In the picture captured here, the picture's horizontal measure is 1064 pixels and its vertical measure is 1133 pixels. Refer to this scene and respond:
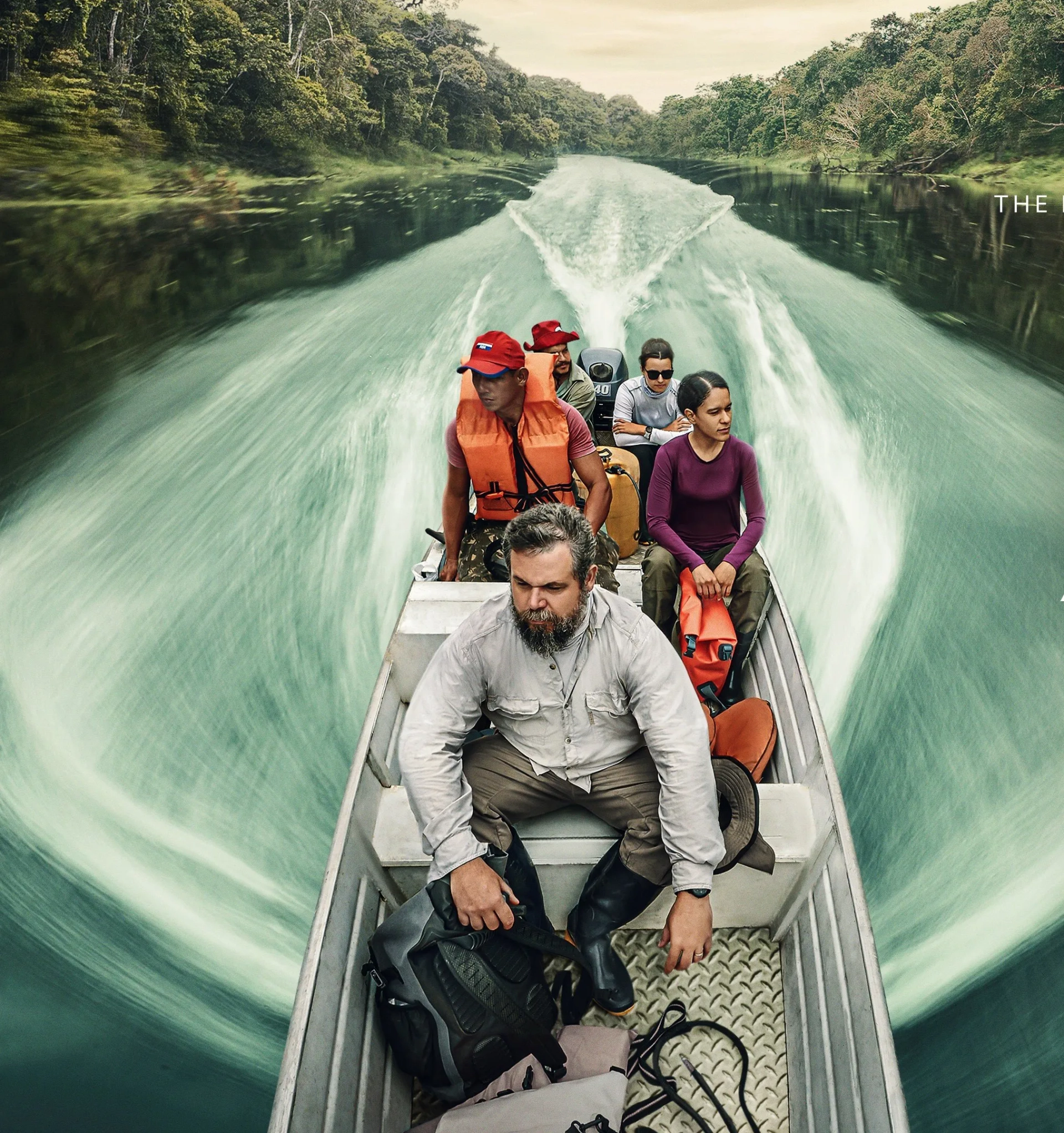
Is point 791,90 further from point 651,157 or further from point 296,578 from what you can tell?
point 296,578

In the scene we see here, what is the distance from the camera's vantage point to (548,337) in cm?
310

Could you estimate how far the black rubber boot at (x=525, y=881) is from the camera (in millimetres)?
1470

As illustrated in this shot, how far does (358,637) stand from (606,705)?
4.84 m

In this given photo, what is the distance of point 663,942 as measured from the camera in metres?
1.35

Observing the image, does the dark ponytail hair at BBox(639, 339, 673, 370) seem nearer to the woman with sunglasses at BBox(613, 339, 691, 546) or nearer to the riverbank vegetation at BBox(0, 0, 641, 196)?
the woman with sunglasses at BBox(613, 339, 691, 546)

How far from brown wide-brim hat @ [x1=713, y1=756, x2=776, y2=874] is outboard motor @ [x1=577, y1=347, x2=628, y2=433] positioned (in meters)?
2.91

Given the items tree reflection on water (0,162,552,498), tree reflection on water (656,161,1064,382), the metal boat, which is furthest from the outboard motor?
tree reflection on water (656,161,1064,382)

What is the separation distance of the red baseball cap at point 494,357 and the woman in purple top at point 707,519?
52 centimetres

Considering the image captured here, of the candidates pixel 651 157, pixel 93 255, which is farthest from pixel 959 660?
pixel 651 157

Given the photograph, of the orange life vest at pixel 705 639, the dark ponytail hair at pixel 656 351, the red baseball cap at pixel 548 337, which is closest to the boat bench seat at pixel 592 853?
the orange life vest at pixel 705 639

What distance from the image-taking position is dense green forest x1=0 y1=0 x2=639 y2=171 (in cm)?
879

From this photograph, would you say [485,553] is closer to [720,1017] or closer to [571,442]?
[571,442]

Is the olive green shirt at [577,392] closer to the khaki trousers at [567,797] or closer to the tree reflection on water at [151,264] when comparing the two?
the khaki trousers at [567,797]

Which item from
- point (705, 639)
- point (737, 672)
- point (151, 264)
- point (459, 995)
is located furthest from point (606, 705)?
point (151, 264)
